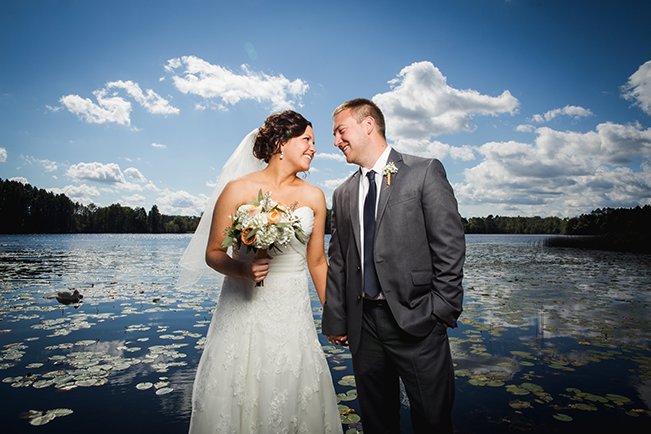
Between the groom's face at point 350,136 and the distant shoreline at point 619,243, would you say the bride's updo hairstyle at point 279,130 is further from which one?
the distant shoreline at point 619,243

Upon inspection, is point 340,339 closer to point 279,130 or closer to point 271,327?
point 271,327

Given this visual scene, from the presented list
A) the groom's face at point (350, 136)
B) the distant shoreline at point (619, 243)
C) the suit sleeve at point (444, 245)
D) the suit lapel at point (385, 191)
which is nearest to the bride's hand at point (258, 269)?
the suit lapel at point (385, 191)

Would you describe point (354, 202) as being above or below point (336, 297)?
above

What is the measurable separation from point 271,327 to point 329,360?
2.71 meters

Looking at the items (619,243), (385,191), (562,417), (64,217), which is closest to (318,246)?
(385,191)

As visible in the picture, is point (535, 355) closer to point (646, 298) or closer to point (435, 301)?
point (435, 301)

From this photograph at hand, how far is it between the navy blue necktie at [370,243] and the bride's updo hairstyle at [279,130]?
3.44ft

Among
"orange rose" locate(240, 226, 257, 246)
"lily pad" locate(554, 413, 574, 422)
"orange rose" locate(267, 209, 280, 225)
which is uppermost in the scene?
"orange rose" locate(267, 209, 280, 225)

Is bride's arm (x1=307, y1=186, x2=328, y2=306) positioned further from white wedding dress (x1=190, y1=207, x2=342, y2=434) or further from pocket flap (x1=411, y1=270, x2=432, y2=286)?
pocket flap (x1=411, y1=270, x2=432, y2=286)

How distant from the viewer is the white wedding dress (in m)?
2.63

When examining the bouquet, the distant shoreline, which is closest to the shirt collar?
the bouquet

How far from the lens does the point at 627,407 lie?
376cm

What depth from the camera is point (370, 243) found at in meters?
2.50

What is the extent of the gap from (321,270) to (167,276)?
Answer: 12762mm
